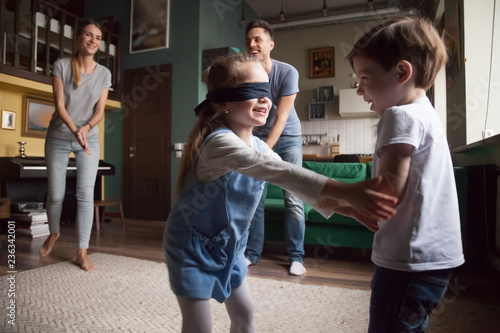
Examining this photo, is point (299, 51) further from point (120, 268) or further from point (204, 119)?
point (204, 119)

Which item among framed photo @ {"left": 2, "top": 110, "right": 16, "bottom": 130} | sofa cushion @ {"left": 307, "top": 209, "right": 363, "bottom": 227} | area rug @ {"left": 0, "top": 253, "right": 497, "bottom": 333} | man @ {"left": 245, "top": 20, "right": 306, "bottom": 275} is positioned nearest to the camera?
area rug @ {"left": 0, "top": 253, "right": 497, "bottom": 333}

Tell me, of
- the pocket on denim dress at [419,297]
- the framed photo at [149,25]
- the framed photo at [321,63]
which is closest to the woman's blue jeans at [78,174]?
the pocket on denim dress at [419,297]

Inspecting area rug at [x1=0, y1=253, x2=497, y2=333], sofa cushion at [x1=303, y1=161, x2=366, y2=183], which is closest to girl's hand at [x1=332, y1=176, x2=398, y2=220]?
area rug at [x1=0, y1=253, x2=497, y2=333]

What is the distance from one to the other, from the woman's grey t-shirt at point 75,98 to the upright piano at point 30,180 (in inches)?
63.3

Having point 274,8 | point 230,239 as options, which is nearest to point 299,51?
point 274,8

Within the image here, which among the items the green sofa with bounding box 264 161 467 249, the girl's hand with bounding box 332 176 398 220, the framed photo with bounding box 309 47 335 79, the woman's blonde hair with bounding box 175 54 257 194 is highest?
the framed photo with bounding box 309 47 335 79

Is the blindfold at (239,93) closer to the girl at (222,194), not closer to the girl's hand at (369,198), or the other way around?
the girl at (222,194)

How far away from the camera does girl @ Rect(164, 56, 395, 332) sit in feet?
2.57

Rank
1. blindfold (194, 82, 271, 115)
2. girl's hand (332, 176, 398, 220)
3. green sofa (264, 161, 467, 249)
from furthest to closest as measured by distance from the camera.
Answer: green sofa (264, 161, 467, 249) → blindfold (194, 82, 271, 115) → girl's hand (332, 176, 398, 220)

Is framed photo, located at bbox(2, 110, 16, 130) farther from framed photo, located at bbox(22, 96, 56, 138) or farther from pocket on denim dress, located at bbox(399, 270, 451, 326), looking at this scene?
pocket on denim dress, located at bbox(399, 270, 451, 326)

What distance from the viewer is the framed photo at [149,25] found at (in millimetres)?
5230

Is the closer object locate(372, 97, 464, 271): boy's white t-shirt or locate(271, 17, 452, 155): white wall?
locate(372, 97, 464, 271): boy's white t-shirt

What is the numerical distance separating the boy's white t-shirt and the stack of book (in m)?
3.89

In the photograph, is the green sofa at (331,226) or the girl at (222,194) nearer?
the girl at (222,194)
